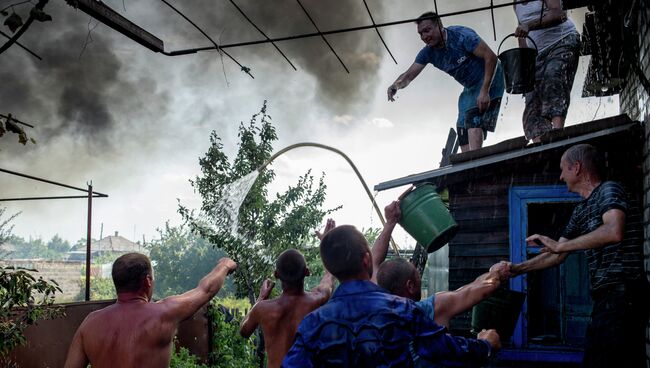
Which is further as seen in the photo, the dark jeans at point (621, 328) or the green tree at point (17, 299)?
the green tree at point (17, 299)

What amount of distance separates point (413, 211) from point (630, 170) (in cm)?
243

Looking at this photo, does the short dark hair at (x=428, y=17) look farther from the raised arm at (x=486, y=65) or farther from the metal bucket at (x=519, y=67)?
the metal bucket at (x=519, y=67)

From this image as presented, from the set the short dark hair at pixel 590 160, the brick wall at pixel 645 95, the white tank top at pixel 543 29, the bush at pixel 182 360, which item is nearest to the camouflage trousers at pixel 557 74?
the white tank top at pixel 543 29

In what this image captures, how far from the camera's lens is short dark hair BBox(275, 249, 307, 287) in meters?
3.24

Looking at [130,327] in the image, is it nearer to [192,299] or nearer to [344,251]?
[192,299]

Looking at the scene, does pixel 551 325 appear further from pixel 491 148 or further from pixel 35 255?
pixel 35 255

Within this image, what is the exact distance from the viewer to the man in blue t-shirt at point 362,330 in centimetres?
177

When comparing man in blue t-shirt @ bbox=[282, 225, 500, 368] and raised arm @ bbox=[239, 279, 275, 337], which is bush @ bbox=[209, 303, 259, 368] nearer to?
raised arm @ bbox=[239, 279, 275, 337]

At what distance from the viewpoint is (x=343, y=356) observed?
5.83ft

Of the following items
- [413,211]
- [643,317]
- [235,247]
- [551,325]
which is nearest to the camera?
[643,317]

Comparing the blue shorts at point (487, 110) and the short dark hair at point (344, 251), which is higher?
the blue shorts at point (487, 110)

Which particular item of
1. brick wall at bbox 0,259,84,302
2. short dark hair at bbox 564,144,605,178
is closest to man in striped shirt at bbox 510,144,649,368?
short dark hair at bbox 564,144,605,178

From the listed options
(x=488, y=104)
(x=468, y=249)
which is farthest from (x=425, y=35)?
(x=468, y=249)

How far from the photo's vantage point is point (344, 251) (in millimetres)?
1986
